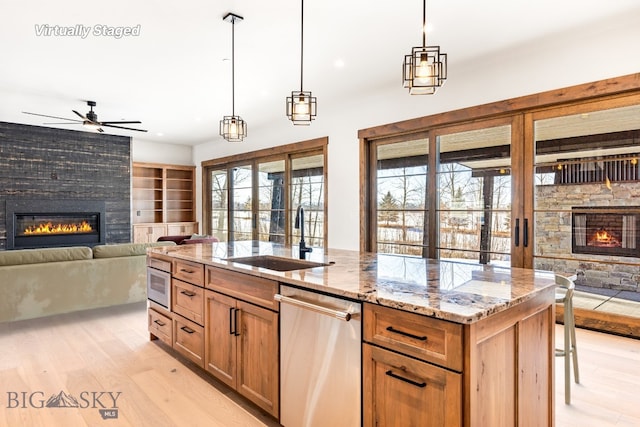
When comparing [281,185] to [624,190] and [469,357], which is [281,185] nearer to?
[624,190]

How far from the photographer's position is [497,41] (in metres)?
3.48

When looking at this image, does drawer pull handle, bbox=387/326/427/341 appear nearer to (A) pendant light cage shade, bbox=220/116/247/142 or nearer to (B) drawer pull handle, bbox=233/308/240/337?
(B) drawer pull handle, bbox=233/308/240/337

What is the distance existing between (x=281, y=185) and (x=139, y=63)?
10.7ft

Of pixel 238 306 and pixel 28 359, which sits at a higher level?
pixel 238 306

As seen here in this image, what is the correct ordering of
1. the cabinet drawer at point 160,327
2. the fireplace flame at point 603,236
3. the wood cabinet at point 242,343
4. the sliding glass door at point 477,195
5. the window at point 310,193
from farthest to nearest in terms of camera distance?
the window at point 310,193 → the sliding glass door at point 477,195 → the fireplace flame at point 603,236 → the cabinet drawer at point 160,327 → the wood cabinet at point 242,343

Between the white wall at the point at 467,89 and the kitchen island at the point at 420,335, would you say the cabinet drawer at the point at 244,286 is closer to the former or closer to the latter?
the kitchen island at the point at 420,335

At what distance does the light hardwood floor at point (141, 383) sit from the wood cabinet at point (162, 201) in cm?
476

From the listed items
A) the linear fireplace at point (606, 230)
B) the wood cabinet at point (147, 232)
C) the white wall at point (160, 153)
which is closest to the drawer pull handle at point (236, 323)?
the linear fireplace at point (606, 230)

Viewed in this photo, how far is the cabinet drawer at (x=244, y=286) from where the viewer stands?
2042 mm

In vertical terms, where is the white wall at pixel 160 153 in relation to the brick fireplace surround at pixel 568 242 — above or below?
above

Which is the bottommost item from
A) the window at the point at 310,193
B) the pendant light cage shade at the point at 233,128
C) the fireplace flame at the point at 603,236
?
the fireplace flame at the point at 603,236

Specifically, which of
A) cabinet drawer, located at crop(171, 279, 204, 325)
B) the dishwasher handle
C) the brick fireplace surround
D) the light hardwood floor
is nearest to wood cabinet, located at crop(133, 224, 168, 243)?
the light hardwood floor

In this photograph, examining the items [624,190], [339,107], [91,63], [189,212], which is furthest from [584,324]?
[189,212]

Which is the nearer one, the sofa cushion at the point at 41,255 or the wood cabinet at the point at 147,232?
the sofa cushion at the point at 41,255
